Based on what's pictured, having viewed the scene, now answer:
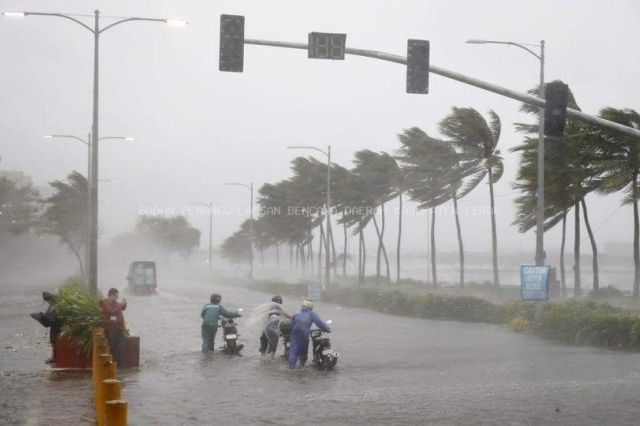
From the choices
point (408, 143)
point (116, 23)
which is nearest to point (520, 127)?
point (408, 143)

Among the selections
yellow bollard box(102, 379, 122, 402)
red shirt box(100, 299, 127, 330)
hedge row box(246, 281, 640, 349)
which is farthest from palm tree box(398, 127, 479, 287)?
yellow bollard box(102, 379, 122, 402)

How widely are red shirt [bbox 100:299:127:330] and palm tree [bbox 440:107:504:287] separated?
3298 cm

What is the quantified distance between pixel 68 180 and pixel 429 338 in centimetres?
7141

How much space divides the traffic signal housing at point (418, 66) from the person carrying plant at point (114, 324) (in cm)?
776

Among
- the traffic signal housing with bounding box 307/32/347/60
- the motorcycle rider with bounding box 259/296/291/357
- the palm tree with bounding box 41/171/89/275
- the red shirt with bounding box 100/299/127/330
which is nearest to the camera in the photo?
the traffic signal housing with bounding box 307/32/347/60

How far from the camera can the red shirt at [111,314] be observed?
751 inches

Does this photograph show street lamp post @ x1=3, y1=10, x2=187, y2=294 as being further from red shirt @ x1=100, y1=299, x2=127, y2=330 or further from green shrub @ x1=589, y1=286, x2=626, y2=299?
green shrub @ x1=589, y1=286, x2=626, y2=299

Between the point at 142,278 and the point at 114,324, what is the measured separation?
47503mm

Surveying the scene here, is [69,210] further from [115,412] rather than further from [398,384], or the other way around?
[115,412]

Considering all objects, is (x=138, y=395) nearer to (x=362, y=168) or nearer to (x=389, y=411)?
(x=389, y=411)

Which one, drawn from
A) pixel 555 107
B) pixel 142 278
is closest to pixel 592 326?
pixel 555 107

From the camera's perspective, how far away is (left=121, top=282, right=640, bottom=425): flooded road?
1341 cm

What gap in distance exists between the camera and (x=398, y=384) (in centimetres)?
1700

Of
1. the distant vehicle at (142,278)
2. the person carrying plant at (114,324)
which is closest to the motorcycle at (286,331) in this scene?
the person carrying plant at (114,324)
